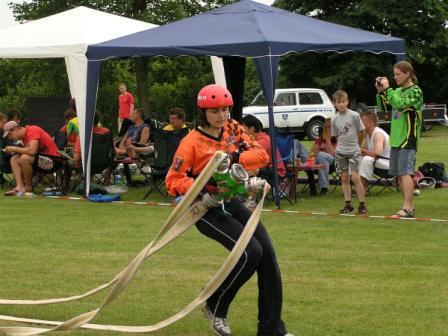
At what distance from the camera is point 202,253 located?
9.51m

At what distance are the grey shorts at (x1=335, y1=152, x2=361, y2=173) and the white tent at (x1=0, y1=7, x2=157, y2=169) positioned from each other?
5.64 meters

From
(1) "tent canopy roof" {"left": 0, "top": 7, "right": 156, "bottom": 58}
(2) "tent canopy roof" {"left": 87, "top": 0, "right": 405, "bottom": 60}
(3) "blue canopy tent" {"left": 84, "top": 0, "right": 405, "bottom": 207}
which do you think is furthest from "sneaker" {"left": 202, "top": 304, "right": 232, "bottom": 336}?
(1) "tent canopy roof" {"left": 0, "top": 7, "right": 156, "bottom": 58}

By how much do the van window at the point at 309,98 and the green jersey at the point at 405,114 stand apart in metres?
20.7

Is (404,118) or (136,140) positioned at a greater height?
(404,118)

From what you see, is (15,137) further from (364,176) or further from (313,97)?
Answer: (313,97)

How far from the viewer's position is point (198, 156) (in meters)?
6.10

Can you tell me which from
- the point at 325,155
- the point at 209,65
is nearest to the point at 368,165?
the point at 325,155

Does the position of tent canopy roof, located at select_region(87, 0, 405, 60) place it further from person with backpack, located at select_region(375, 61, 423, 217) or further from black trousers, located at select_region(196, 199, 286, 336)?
black trousers, located at select_region(196, 199, 286, 336)

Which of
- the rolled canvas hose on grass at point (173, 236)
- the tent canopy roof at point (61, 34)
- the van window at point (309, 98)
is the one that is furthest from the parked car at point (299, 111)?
the rolled canvas hose on grass at point (173, 236)

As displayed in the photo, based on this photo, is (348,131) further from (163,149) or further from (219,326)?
(219,326)

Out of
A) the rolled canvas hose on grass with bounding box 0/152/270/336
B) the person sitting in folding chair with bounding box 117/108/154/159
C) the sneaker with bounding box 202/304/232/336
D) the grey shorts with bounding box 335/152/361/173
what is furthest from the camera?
the person sitting in folding chair with bounding box 117/108/154/159

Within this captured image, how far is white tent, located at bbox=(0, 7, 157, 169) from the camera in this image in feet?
57.5

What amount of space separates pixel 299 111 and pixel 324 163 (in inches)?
677

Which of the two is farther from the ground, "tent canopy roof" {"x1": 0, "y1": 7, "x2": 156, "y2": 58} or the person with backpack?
"tent canopy roof" {"x1": 0, "y1": 7, "x2": 156, "y2": 58}
